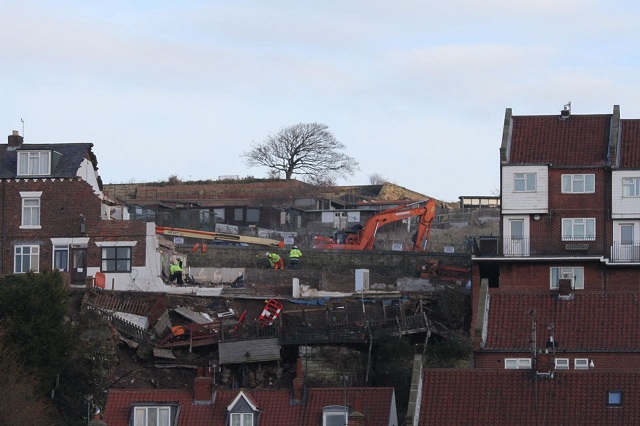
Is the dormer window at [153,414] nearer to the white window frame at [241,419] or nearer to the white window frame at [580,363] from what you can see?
the white window frame at [241,419]

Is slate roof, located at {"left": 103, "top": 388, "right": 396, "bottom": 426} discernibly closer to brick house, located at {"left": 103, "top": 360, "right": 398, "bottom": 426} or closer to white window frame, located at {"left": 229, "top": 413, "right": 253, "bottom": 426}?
brick house, located at {"left": 103, "top": 360, "right": 398, "bottom": 426}

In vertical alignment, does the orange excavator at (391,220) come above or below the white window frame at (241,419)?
above

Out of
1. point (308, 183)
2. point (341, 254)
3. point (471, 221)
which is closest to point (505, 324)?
point (341, 254)

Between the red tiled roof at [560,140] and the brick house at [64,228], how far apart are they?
680 inches

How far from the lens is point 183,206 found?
3920 inches

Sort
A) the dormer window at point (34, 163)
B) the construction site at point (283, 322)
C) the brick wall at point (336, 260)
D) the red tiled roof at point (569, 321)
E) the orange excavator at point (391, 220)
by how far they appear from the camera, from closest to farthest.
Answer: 1. the red tiled roof at point (569, 321)
2. the construction site at point (283, 322)
3. the dormer window at point (34, 163)
4. the brick wall at point (336, 260)
5. the orange excavator at point (391, 220)

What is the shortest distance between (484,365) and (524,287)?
1113 cm

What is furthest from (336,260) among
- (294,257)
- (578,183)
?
(578,183)

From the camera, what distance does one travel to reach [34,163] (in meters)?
74.8

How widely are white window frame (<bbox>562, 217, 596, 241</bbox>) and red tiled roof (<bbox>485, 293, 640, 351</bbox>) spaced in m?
9.43

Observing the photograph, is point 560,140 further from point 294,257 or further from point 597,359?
point 597,359

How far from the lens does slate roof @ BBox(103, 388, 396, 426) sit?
5206 centimetres

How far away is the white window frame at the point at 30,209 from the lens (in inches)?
2921

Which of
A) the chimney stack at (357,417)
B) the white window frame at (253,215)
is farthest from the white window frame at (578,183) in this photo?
the white window frame at (253,215)
